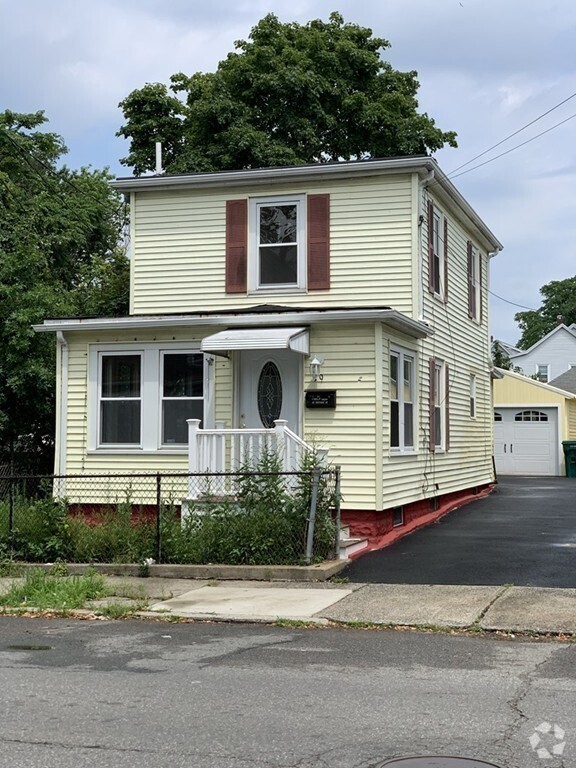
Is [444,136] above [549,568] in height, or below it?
above

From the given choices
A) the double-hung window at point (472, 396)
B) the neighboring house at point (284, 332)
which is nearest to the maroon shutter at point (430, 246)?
the neighboring house at point (284, 332)

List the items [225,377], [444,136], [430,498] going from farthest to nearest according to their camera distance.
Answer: [444,136], [430,498], [225,377]

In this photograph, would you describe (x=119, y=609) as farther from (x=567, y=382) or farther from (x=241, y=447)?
(x=567, y=382)

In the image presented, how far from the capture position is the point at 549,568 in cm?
1220

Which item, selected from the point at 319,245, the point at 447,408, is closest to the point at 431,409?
the point at 447,408

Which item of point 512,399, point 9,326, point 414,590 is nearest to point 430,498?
point 414,590

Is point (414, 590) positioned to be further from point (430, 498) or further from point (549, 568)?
point (430, 498)

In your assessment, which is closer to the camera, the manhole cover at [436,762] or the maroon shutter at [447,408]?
the manhole cover at [436,762]

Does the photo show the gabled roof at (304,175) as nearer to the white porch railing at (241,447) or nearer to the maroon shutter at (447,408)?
the maroon shutter at (447,408)

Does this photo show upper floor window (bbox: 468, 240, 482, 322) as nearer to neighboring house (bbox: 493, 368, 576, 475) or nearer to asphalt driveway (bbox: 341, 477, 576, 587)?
asphalt driveway (bbox: 341, 477, 576, 587)

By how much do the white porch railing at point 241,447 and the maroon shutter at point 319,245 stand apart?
10.8 ft

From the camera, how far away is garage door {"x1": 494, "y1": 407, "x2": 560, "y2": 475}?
33.4 meters

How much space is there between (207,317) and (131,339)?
1483mm

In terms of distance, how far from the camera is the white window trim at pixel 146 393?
15625mm
